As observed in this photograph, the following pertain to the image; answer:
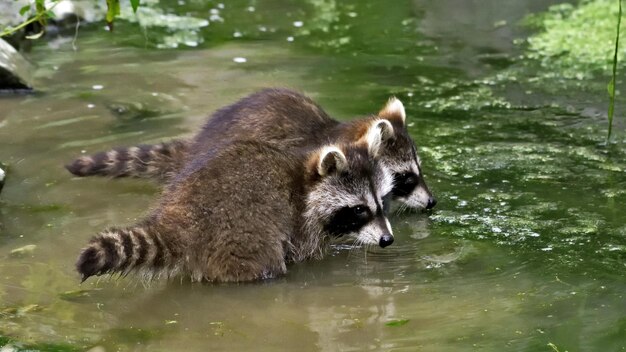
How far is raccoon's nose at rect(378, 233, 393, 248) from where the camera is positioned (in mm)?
5309

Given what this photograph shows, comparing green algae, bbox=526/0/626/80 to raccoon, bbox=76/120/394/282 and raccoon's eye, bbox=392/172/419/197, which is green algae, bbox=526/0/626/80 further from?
raccoon, bbox=76/120/394/282

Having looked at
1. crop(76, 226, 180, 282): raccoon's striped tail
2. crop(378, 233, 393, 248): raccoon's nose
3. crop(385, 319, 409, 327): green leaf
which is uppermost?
crop(76, 226, 180, 282): raccoon's striped tail

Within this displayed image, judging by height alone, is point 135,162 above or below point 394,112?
below

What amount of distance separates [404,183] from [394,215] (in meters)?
0.25

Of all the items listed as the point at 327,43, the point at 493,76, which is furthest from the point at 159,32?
the point at 493,76

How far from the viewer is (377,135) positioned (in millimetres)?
5988

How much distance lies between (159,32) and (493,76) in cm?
363

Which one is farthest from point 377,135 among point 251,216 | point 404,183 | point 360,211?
point 251,216

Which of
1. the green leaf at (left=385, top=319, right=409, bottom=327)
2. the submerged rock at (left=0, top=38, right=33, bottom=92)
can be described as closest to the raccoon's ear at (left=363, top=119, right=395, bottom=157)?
the green leaf at (left=385, top=319, right=409, bottom=327)

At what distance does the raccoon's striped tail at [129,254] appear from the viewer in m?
4.50

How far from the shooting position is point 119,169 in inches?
248

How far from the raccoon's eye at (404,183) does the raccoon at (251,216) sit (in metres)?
0.26

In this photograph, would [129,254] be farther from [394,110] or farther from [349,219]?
[394,110]

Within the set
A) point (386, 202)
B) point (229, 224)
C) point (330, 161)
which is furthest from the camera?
point (386, 202)
